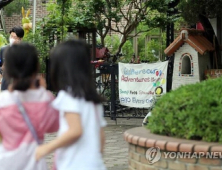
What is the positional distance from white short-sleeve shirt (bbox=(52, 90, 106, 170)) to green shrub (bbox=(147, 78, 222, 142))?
77.6 inches

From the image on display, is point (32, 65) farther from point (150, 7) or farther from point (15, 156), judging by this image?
point (150, 7)

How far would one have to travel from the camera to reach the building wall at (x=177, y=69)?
1095 centimetres

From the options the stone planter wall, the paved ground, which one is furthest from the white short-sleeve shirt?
the paved ground

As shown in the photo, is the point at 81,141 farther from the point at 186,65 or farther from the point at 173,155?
the point at 186,65

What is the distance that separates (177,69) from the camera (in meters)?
11.1

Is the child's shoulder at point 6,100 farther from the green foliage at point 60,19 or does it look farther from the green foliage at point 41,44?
the green foliage at point 41,44

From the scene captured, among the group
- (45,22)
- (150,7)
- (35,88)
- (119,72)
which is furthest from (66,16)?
(35,88)

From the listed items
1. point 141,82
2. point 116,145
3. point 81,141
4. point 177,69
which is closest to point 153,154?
point 81,141

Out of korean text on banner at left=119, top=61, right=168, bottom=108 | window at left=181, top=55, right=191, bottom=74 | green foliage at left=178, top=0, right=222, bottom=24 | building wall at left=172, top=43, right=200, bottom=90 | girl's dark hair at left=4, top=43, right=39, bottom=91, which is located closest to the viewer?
girl's dark hair at left=4, top=43, right=39, bottom=91

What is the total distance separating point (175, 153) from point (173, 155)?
38mm

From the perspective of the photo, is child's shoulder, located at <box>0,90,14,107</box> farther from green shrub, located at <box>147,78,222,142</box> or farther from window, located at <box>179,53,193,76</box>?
window, located at <box>179,53,193,76</box>

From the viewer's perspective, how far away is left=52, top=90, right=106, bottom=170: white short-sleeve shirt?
3215mm

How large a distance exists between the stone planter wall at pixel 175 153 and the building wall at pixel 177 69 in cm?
552

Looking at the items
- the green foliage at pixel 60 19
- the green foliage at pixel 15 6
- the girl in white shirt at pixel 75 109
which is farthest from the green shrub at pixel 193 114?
the green foliage at pixel 15 6
